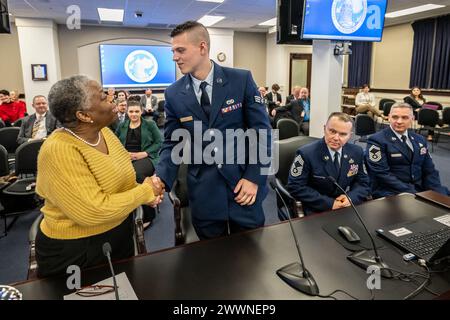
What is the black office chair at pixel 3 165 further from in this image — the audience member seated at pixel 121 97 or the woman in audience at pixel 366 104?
the woman in audience at pixel 366 104

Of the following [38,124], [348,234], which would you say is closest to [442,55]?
[348,234]

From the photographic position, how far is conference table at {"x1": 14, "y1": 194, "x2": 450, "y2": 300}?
3.35 ft

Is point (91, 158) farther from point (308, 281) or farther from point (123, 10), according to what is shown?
point (123, 10)

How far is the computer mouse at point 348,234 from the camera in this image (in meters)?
1.34

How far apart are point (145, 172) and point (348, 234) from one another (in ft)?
8.09

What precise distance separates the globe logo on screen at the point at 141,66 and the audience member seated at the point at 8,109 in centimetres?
366

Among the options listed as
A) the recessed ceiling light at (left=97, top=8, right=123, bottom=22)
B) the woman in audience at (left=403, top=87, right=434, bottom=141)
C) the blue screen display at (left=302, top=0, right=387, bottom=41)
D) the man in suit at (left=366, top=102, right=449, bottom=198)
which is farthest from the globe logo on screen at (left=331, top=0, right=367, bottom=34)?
the recessed ceiling light at (left=97, top=8, right=123, bottom=22)

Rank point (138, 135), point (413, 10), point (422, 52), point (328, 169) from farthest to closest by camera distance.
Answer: point (422, 52) → point (413, 10) → point (138, 135) → point (328, 169)

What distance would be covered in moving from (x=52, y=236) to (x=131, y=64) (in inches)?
380

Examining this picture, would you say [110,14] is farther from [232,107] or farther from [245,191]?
[245,191]

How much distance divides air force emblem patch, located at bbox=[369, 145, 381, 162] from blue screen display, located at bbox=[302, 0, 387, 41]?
1.20 m

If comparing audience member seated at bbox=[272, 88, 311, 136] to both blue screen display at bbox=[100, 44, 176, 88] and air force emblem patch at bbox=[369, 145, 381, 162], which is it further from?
blue screen display at bbox=[100, 44, 176, 88]

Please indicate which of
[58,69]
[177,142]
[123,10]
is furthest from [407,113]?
[58,69]

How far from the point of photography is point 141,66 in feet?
33.4
